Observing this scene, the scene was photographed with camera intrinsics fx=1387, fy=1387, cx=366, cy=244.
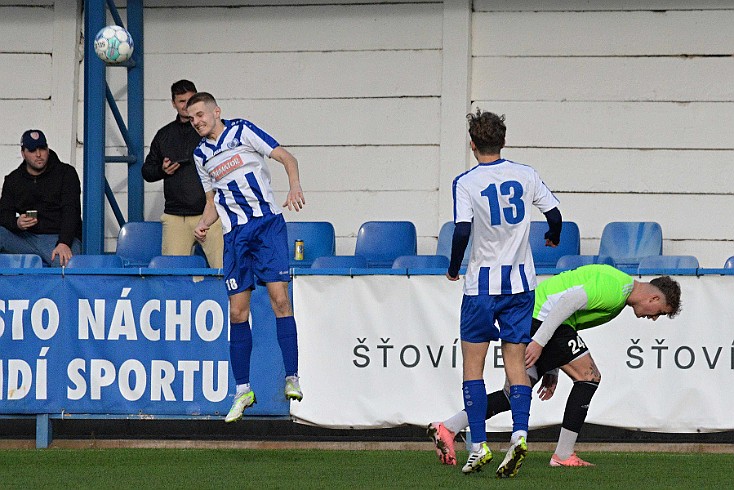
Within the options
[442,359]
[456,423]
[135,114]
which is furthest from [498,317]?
[135,114]

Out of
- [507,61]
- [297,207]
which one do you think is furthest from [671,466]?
[507,61]

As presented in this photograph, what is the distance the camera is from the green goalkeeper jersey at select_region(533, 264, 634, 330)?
22.8 feet

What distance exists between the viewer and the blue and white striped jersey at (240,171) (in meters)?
7.87

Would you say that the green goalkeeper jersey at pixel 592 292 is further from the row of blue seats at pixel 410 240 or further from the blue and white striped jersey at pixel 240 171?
the row of blue seats at pixel 410 240

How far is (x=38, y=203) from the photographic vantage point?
1122cm

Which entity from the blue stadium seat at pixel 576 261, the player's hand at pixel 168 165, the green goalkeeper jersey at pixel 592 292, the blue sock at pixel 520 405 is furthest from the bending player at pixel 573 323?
the player's hand at pixel 168 165

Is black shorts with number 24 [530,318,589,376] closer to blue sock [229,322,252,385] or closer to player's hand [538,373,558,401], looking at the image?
player's hand [538,373,558,401]

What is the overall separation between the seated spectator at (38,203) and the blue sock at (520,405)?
200 inches

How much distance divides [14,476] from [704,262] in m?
6.83

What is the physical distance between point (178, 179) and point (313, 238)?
1.23 m

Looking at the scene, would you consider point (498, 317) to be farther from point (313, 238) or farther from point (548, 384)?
point (313, 238)

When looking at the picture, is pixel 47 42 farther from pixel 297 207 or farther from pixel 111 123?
pixel 297 207

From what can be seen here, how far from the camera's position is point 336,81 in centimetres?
1257

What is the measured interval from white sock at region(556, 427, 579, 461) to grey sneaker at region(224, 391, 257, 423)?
174 cm
